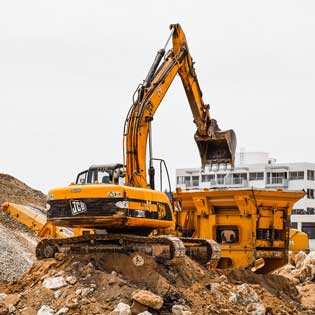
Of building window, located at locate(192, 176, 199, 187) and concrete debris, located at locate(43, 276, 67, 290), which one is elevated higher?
building window, located at locate(192, 176, 199, 187)

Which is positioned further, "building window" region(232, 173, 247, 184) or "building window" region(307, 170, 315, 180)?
"building window" region(232, 173, 247, 184)

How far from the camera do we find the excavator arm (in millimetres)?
14133

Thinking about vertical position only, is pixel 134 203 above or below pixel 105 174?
below

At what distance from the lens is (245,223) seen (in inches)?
605

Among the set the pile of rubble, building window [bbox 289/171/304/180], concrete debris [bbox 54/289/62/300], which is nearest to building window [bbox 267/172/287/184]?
building window [bbox 289/171/304/180]

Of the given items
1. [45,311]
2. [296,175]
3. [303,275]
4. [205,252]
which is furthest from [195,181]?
[45,311]

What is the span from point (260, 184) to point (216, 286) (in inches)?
1784

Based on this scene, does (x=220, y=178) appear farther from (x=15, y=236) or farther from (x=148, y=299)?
(x=148, y=299)

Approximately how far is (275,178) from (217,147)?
133 ft

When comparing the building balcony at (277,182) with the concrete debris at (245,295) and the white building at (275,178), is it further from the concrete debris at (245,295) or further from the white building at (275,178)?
the concrete debris at (245,295)

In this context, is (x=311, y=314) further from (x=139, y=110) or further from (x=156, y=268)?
(x=139, y=110)

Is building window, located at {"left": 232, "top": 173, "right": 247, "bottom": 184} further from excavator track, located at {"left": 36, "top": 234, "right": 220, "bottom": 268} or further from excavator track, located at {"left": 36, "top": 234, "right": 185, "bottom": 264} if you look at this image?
excavator track, located at {"left": 36, "top": 234, "right": 185, "bottom": 264}

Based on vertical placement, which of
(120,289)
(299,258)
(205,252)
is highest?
(205,252)

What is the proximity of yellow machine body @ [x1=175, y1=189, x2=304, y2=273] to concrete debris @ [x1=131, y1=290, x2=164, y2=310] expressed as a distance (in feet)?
15.5
